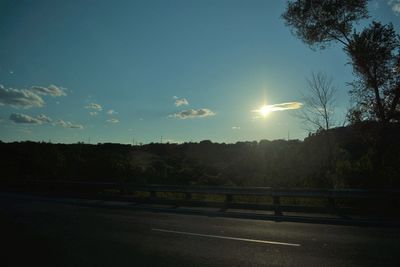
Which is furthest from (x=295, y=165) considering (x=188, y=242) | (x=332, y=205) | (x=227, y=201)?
(x=188, y=242)

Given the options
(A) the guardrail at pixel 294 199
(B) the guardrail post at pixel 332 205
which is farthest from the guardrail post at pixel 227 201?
(B) the guardrail post at pixel 332 205

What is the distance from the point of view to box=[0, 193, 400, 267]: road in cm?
780

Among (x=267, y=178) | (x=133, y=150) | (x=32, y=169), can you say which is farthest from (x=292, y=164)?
(x=133, y=150)

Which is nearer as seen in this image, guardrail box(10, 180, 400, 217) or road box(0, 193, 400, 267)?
road box(0, 193, 400, 267)

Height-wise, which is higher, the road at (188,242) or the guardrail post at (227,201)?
the guardrail post at (227,201)

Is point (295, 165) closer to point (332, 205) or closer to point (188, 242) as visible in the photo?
point (332, 205)

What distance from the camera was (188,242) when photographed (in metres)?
9.69

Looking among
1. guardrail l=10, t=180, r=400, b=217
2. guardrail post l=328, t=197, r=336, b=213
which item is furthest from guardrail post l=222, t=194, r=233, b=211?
guardrail post l=328, t=197, r=336, b=213

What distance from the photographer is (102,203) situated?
1922 centimetres

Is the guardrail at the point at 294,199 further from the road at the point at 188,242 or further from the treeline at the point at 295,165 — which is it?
the road at the point at 188,242

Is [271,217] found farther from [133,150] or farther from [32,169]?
[133,150]

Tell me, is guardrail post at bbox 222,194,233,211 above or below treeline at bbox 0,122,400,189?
below

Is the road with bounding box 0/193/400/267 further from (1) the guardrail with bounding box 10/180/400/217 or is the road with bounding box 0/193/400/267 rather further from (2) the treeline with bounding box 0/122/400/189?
(2) the treeline with bounding box 0/122/400/189

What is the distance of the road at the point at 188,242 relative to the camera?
7801mm
